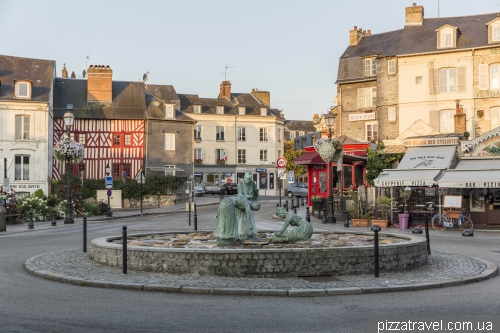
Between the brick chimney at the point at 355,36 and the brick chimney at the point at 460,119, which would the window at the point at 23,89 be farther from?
the brick chimney at the point at 460,119

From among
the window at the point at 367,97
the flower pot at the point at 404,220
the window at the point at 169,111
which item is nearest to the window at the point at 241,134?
the window at the point at 169,111

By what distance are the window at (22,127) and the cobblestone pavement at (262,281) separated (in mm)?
30880

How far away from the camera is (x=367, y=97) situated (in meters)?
38.5

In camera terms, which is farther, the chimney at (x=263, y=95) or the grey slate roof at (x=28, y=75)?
the chimney at (x=263, y=95)

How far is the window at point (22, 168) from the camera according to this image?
40000 millimetres

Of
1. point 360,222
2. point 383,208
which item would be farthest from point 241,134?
point 360,222

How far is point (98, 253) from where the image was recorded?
1178cm

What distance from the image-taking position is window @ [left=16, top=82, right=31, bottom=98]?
40094 mm

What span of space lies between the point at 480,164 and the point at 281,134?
1674 inches

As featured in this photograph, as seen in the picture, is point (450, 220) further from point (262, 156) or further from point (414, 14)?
point (262, 156)

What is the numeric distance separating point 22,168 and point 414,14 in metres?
28.3

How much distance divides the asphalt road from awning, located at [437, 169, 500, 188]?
13.0m

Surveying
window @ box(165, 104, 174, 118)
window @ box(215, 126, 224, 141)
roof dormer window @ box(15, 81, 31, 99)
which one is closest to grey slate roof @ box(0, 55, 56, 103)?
roof dormer window @ box(15, 81, 31, 99)

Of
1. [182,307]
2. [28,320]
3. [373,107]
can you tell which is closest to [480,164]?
[373,107]
